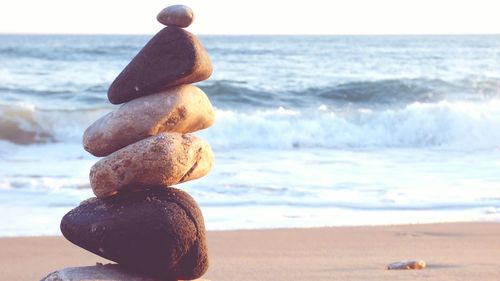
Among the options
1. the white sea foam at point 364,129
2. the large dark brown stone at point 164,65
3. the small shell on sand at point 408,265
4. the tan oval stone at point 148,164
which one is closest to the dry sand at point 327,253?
the small shell on sand at point 408,265

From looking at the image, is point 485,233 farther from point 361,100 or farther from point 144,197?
point 361,100

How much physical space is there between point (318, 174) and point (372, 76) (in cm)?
1945

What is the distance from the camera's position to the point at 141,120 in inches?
196

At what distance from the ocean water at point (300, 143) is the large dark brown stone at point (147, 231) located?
3571 mm

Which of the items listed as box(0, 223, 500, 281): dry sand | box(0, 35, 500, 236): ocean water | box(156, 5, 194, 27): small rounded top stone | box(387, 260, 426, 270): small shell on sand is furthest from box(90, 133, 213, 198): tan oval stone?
box(0, 35, 500, 236): ocean water

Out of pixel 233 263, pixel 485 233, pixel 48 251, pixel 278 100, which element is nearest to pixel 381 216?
pixel 485 233

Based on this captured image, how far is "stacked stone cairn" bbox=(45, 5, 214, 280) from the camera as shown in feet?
16.0

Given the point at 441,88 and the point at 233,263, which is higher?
the point at 441,88

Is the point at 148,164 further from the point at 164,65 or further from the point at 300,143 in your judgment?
the point at 300,143

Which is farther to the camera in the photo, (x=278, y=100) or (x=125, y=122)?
(x=278, y=100)

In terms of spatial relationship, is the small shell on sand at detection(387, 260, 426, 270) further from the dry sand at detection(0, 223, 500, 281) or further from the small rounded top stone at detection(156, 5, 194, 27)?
the small rounded top stone at detection(156, 5, 194, 27)

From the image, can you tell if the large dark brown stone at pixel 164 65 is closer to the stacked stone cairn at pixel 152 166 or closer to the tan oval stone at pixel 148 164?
the stacked stone cairn at pixel 152 166

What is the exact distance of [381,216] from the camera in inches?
371

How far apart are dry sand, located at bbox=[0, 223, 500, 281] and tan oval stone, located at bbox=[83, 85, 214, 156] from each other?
5.69 ft
